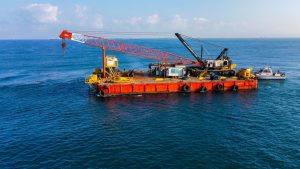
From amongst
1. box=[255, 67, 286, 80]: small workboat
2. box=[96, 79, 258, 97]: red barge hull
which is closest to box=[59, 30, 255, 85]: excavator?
box=[96, 79, 258, 97]: red barge hull

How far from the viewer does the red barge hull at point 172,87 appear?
82.9 m

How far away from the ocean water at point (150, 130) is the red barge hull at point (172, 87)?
9.19 ft

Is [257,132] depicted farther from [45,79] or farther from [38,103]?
[45,79]

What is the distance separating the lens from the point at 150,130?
5625cm

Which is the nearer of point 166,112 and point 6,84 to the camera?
point 166,112

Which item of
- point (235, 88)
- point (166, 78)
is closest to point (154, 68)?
point (166, 78)

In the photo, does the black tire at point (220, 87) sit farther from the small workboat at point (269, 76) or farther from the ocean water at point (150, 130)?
the small workboat at point (269, 76)

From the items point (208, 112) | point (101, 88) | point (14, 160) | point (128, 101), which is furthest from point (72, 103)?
point (208, 112)

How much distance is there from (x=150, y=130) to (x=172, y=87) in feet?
106

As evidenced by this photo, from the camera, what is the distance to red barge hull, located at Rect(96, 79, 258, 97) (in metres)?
82.9

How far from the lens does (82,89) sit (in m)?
94.6

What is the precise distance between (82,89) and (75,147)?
159 ft

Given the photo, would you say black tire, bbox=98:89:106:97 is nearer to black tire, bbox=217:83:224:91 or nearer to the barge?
the barge

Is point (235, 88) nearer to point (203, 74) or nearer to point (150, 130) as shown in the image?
point (203, 74)
